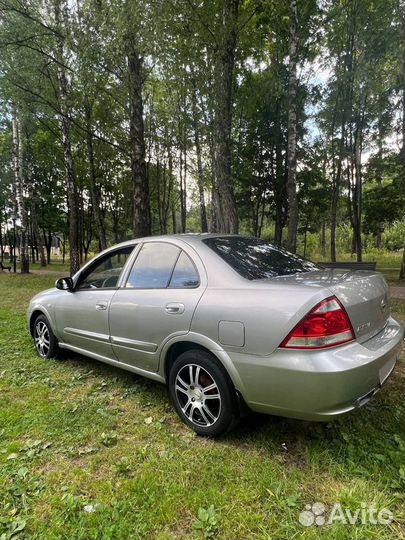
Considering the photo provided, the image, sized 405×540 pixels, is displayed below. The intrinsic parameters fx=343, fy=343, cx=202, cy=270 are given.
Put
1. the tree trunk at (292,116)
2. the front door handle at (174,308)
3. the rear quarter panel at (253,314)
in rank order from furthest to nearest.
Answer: the tree trunk at (292,116) → the front door handle at (174,308) → the rear quarter panel at (253,314)

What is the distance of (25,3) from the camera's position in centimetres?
995

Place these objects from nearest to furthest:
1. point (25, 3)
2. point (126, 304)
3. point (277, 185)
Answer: point (126, 304) < point (25, 3) < point (277, 185)

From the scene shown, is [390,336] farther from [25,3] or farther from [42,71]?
[42,71]

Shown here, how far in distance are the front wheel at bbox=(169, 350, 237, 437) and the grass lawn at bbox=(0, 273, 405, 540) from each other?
0.14 metres

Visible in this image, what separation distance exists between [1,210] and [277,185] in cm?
2420

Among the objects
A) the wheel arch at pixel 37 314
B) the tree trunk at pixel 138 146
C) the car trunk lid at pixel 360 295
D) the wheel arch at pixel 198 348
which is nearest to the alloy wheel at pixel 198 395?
the wheel arch at pixel 198 348

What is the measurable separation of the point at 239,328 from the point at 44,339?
134 inches

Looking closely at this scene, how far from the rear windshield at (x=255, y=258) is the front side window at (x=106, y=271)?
109 cm

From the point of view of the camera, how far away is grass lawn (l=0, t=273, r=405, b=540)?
1882 mm

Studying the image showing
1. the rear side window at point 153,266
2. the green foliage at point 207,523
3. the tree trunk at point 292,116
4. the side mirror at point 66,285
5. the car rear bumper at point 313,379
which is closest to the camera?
the green foliage at point 207,523

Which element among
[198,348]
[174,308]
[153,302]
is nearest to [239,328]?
[198,348]

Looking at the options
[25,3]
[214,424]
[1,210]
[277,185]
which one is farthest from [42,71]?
[1,210]

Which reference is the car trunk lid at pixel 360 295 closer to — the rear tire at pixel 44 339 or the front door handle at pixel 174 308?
the front door handle at pixel 174 308

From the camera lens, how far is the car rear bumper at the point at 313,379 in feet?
6.96
